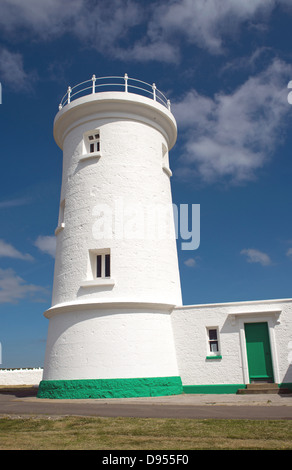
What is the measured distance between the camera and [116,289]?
16.5 m

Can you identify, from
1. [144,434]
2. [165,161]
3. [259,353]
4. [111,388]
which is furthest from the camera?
[165,161]

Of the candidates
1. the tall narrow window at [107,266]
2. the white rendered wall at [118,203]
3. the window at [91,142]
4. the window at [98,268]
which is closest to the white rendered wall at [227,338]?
the white rendered wall at [118,203]

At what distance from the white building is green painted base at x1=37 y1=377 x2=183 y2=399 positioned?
1.5 inches

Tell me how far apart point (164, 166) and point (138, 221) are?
3.69m

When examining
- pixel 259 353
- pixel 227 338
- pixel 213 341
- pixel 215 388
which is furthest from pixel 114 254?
pixel 259 353

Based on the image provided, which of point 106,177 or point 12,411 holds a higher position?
point 106,177

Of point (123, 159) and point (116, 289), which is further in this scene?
point (123, 159)

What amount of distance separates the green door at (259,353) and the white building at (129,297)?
37 millimetres

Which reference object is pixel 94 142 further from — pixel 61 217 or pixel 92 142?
pixel 61 217

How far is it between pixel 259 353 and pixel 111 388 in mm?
5782

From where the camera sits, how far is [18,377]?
88.0ft
